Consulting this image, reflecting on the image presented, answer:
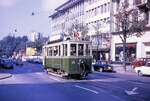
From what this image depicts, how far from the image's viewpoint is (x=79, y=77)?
19.2 meters

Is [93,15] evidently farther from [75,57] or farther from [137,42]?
[75,57]

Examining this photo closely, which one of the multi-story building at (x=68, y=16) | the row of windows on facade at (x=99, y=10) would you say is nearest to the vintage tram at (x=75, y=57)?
the row of windows on facade at (x=99, y=10)

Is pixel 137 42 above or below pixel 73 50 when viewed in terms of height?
above

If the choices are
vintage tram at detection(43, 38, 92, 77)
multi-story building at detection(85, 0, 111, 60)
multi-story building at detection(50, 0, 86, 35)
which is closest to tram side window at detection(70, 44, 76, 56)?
vintage tram at detection(43, 38, 92, 77)

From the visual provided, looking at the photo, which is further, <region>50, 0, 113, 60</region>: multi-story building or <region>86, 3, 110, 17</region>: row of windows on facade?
<region>86, 3, 110, 17</region>: row of windows on facade

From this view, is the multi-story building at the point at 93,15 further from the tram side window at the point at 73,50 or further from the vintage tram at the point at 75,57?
the tram side window at the point at 73,50

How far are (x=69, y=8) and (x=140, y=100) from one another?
62470 millimetres

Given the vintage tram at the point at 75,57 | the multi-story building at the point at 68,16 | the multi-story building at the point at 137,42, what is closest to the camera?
the vintage tram at the point at 75,57

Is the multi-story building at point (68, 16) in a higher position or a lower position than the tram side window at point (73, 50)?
higher

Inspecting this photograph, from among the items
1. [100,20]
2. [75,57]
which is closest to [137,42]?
[100,20]

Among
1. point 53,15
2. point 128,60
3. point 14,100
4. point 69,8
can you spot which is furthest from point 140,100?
point 53,15

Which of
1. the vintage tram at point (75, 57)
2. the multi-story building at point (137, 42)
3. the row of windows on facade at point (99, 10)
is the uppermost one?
the row of windows on facade at point (99, 10)

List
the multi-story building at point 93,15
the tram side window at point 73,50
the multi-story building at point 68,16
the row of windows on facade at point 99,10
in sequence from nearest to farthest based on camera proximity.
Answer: the tram side window at point 73,50 < the multi-story building at point 93,15 < the row of windows on facade at point 99,10 < the multi-story building at point 68,16

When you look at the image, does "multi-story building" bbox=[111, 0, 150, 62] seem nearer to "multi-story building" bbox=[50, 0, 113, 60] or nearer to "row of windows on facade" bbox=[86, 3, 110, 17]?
"multi-story building" bbox=[50, 0, 113, 60]
